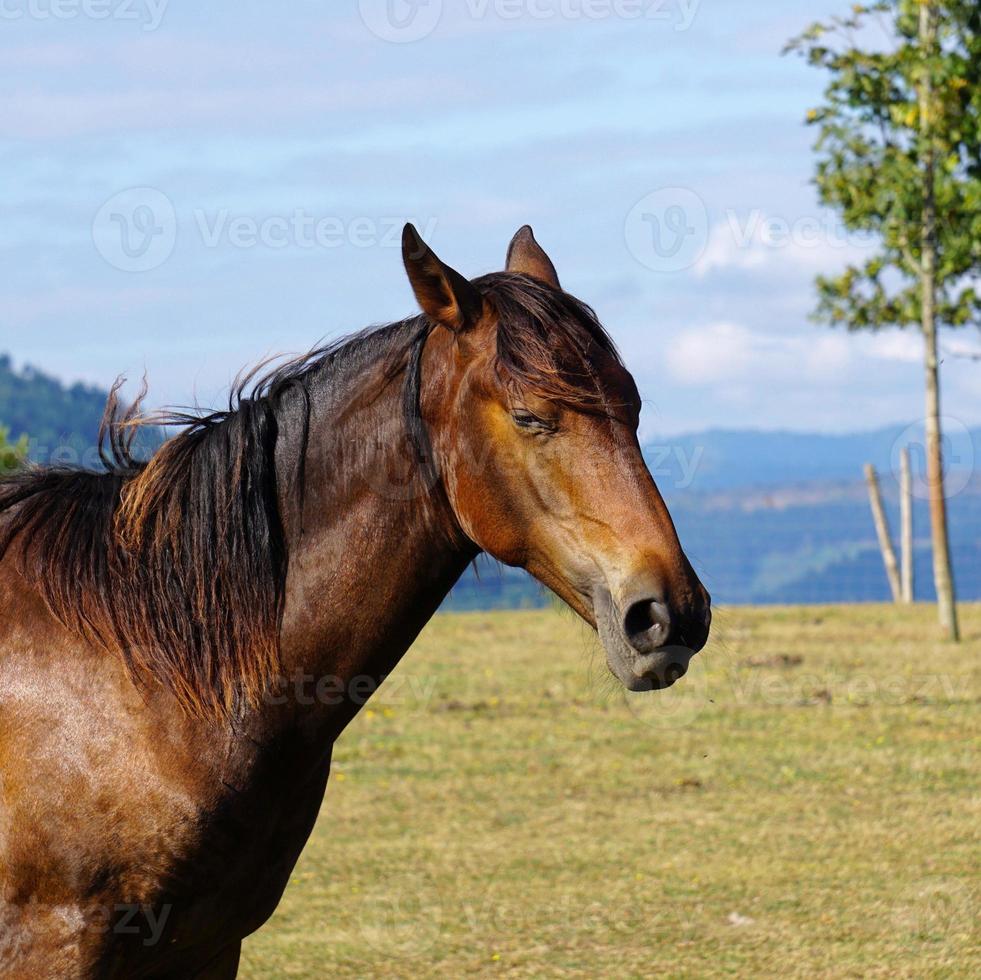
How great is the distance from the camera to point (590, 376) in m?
3.19

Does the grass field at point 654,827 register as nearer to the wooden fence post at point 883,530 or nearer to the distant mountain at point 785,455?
the distant mountain at point 785,455

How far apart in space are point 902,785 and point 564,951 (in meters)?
4.08

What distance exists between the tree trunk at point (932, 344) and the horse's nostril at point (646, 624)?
524 inches

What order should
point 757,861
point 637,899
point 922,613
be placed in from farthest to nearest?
point 922,613 → point 757,861 → point 637,899

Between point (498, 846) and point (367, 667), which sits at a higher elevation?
point (367, 667)

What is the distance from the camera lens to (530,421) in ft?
10.4

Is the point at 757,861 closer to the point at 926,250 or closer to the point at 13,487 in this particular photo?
the point at 13,487

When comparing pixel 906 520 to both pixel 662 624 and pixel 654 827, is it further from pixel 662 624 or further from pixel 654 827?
pixel 662 624

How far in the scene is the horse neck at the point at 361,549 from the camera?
3416mm

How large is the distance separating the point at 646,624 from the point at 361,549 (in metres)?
0.81

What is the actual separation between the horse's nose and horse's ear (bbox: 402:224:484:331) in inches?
33.2

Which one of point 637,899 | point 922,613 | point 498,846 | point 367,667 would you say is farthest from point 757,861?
point 922,613

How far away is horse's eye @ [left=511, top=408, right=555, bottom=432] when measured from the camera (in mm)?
3148

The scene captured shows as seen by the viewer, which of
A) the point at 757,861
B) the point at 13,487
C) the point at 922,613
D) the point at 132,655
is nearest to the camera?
the point at 132,655
